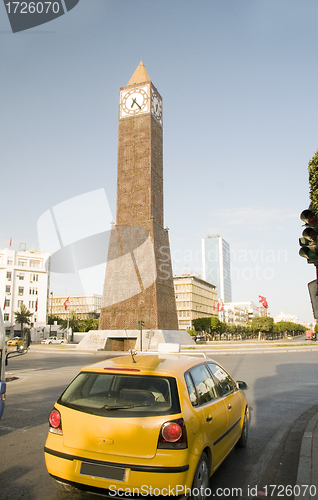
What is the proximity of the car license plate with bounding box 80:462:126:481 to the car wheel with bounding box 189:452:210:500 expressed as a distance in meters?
0.68

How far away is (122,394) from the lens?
3.94 metres

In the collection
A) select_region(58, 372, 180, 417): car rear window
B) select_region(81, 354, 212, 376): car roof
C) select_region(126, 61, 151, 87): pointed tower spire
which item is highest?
select_region(126, 61, 151, 87): pointed tower spire

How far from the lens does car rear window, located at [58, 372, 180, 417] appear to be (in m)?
3.64

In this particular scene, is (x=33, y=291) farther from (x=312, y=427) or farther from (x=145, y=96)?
(x=312, y=427)

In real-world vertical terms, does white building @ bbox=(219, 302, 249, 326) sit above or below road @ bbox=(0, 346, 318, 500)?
above

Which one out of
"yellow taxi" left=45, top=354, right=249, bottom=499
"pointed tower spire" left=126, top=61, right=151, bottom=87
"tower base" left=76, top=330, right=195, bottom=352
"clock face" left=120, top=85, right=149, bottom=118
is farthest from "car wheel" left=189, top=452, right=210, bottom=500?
"pointed tower spire" left=126, top=61, right=151, bottom=87

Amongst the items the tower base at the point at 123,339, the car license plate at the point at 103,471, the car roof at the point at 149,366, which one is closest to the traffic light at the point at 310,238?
the car roof at the point at 149,366

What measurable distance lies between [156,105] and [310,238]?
130 ft

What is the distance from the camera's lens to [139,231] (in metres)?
37.8

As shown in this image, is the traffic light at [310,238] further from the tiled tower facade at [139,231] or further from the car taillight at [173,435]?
the tiled tower facade at [139,231]

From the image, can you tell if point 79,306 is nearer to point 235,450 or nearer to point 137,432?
point 235,450

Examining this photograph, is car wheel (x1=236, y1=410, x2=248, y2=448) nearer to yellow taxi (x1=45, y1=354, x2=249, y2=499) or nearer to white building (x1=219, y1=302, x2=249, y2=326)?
yellow taxi (x1=45, y1=354, x2=249, y2=499)

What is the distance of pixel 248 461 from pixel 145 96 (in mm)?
40833

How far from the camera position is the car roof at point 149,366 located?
3.90m
